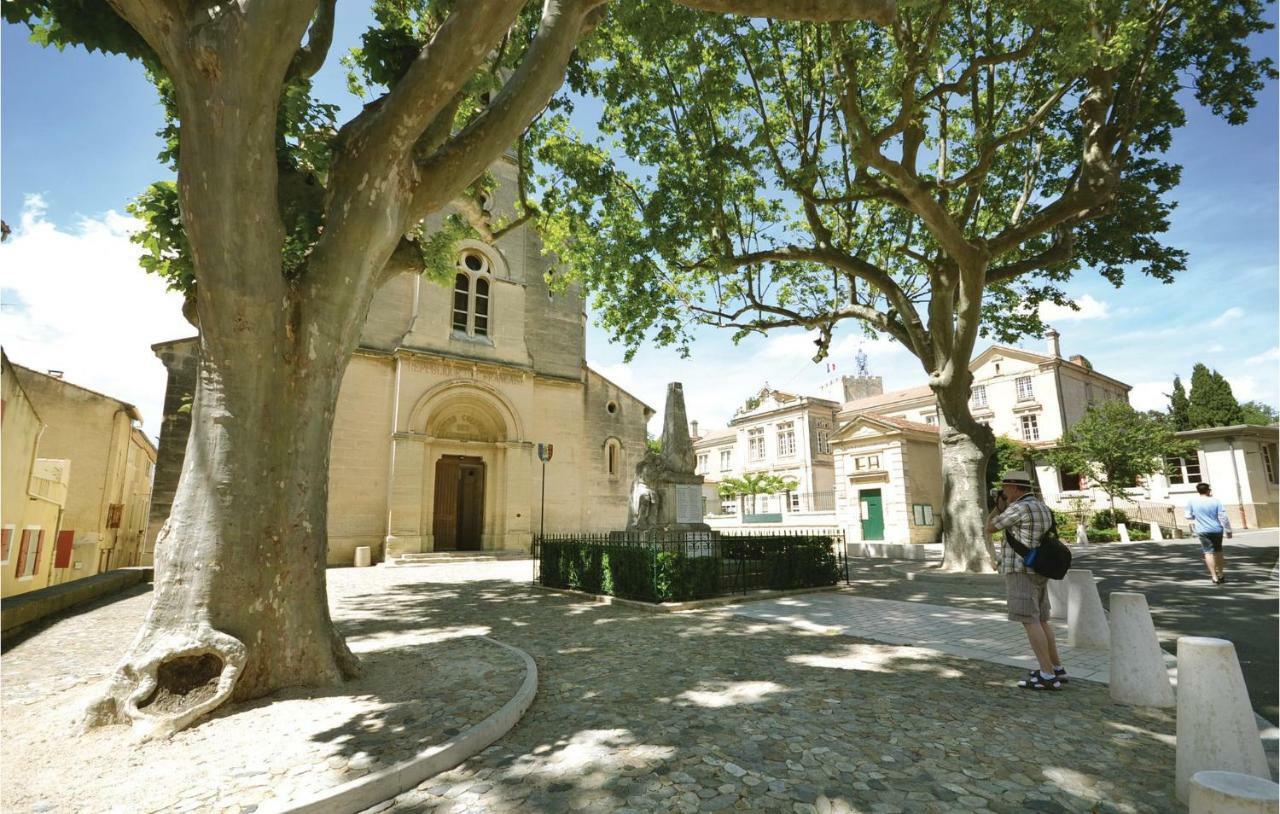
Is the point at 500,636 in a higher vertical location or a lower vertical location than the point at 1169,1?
lower

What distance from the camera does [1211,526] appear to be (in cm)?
1095

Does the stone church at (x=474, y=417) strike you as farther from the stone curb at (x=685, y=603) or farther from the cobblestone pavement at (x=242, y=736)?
the cobblestone pavement at (x=242, y=736)

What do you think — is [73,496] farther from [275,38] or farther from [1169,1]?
[1169,1]

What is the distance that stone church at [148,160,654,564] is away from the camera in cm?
1833

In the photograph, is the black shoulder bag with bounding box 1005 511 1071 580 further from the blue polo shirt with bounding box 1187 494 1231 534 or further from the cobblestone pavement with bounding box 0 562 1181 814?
the blue polo shirt with bounding box 1187 494 1231 534

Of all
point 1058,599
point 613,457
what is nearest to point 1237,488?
point 613,457

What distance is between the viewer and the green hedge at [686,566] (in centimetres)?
1003

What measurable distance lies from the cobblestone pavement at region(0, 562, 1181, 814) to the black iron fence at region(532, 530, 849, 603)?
295 cm

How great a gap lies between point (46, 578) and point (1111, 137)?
24.5 m

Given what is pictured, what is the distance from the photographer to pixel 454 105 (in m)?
6.57

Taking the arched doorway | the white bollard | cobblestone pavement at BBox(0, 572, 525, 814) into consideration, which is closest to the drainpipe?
the white bollard

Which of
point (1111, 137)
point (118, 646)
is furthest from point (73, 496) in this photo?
point (1111, 137)

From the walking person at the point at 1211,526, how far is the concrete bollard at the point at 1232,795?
1156cm

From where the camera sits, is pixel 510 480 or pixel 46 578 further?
pixel 510 480
